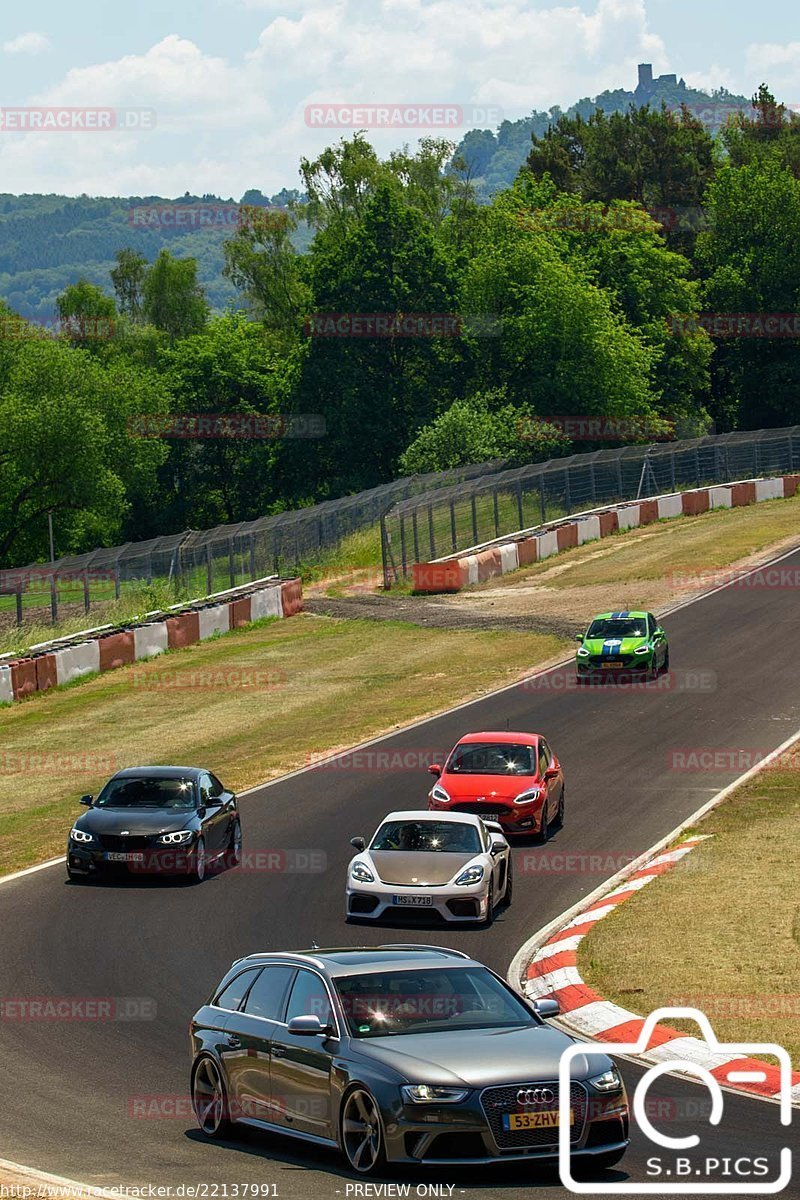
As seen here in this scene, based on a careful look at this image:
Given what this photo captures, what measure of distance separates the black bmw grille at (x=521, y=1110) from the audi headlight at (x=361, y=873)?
32.1 ft

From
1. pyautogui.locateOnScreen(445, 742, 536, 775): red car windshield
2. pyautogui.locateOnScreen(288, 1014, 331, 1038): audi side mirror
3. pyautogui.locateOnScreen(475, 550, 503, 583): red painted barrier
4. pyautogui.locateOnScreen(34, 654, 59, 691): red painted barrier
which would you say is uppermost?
pyautogui.locateOnScreen(288, 1014, 331, 1038): audi side mirror

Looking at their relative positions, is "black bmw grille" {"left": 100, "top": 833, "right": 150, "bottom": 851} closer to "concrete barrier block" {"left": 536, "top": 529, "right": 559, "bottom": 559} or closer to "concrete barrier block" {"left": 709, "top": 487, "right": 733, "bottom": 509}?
"concrete barrier block" {"left": 536, "top": 529, "right": 559, "bottom": 559}

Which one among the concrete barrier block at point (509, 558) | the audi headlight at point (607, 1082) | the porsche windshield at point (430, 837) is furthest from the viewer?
the concrete barrier block at point (509, 558)

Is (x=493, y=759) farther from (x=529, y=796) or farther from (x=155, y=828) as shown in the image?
(x=155, y=828)

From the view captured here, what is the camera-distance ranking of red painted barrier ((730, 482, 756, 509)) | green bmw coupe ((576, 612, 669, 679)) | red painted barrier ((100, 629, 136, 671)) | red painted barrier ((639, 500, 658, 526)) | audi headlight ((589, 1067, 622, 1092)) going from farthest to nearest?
red painted barrier ((730, 482, 756, 509)) < red painted barrier ((639, 500, 658, 526)) < red painted barrier ((100, 629, 136, 671)) < green bmw coupe ((576, 612, 669, 679)) < audi headlight ((589, 1067, 622, 1092))

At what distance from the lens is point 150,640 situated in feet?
154

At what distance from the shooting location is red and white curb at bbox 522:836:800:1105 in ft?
42.2

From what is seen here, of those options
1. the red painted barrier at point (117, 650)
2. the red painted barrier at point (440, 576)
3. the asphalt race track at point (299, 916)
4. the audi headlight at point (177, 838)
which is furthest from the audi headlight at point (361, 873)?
the red painted barrier at point (440, 576)

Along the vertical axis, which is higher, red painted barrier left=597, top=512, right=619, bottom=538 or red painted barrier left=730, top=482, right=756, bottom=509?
red painted barrier left=730, top=482, right=756, bottom=509

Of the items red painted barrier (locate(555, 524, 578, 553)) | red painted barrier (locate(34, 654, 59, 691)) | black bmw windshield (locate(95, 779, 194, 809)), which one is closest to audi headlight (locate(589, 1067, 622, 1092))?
black bmw windshield (locate(95, 779, 194, 809))

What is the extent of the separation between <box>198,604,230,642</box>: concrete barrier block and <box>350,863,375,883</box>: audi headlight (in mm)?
29669

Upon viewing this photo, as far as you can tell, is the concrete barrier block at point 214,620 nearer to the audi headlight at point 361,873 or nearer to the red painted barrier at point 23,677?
the red painted barrier at point 23,677

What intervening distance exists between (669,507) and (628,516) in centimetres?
258

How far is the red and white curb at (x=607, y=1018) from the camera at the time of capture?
12859 millimetres
